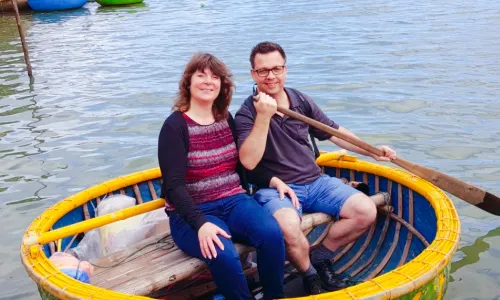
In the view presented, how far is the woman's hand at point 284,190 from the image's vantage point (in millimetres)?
3638

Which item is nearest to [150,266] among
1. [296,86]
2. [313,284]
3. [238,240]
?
[238,240]

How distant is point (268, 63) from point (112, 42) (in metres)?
13.8

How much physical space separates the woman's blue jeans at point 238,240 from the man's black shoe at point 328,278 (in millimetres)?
464

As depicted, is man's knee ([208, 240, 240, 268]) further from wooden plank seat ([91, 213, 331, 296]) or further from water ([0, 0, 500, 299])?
water ([0, 0, 500, 299])

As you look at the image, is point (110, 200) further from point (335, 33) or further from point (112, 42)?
point (112, 42)

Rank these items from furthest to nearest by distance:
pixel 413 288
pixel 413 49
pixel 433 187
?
pixel 413 49, pixel 433 187, pixel 413 288

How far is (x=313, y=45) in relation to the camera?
13.5 m

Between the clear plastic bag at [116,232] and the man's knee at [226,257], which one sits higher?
the man's knee at [226,257]

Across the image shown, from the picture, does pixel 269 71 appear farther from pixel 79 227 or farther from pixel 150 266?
pixel 79 227

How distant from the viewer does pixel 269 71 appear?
368 cm

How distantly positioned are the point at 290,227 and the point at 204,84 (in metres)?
0.92

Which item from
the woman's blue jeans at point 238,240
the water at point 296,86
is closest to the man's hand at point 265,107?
the woman's blue jeans at point 238,240

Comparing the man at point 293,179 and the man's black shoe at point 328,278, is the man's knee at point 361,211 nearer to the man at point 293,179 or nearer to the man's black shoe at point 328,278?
the man at point 293,179

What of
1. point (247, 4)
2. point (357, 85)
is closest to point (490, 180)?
point (357, 85)
